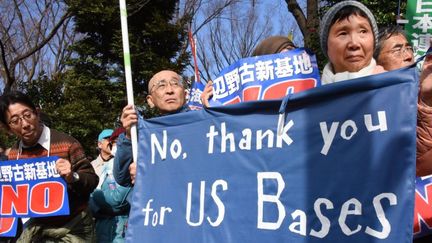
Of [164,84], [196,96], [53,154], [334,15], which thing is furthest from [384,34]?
[196,96]

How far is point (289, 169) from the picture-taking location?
178 centimetres

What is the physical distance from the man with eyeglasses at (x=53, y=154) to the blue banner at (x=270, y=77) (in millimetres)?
884

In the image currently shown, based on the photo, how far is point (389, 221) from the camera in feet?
4.85

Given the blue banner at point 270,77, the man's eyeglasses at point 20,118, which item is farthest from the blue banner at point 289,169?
the man's eyeglasses at point 20,118

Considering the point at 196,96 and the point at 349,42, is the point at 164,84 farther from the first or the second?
the point at 196,96

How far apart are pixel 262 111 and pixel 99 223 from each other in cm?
186

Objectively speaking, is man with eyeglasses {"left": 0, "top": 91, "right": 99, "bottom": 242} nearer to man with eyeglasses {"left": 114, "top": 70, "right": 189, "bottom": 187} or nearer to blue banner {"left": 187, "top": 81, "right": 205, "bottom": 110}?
man with eyeglasses {"left": 114, "top": 70, "right": 189, "bottom": 187}

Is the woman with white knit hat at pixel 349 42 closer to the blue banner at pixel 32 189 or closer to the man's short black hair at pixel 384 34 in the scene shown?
the man's short black hair at pixel 384 34

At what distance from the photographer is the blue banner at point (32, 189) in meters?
2.71

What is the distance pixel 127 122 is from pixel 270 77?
85cm

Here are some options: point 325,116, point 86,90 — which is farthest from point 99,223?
point 86,90

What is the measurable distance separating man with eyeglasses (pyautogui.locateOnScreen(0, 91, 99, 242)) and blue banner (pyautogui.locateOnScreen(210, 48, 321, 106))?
884 mm

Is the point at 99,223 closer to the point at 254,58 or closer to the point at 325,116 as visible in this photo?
the point at 254,58

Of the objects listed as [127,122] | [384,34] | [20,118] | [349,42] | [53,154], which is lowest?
[53,154]
